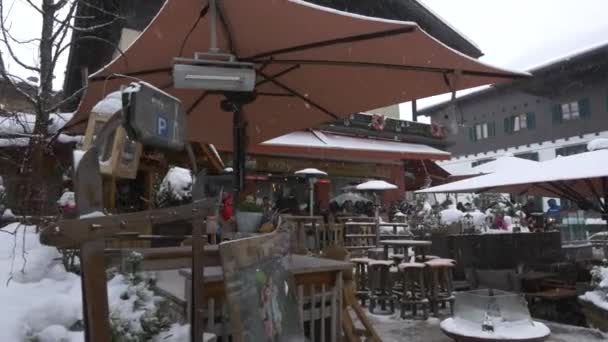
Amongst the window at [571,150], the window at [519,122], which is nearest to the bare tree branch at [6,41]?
the window at [571,150]

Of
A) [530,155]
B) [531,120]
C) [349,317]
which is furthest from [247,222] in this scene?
[531,120]

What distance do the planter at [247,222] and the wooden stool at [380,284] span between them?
9.51ft

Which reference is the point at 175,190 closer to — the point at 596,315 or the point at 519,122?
the point at 596,315

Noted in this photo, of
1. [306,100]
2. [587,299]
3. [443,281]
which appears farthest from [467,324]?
[443,281]

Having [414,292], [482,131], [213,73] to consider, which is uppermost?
[482,131]

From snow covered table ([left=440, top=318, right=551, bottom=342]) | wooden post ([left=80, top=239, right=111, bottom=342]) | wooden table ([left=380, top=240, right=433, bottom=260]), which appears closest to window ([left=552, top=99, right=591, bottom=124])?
wooden table ([left=380, top=240, right=433, bottom=260])

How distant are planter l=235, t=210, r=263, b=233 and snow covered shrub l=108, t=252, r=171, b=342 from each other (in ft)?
10.1

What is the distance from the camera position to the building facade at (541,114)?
27000mm

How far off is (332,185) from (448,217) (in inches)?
264

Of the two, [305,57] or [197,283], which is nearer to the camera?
[197,283]

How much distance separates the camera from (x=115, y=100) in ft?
11.3

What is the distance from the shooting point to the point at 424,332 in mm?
7004

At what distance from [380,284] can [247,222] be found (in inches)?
132

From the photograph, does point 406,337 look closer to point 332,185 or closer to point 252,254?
point 252,254
